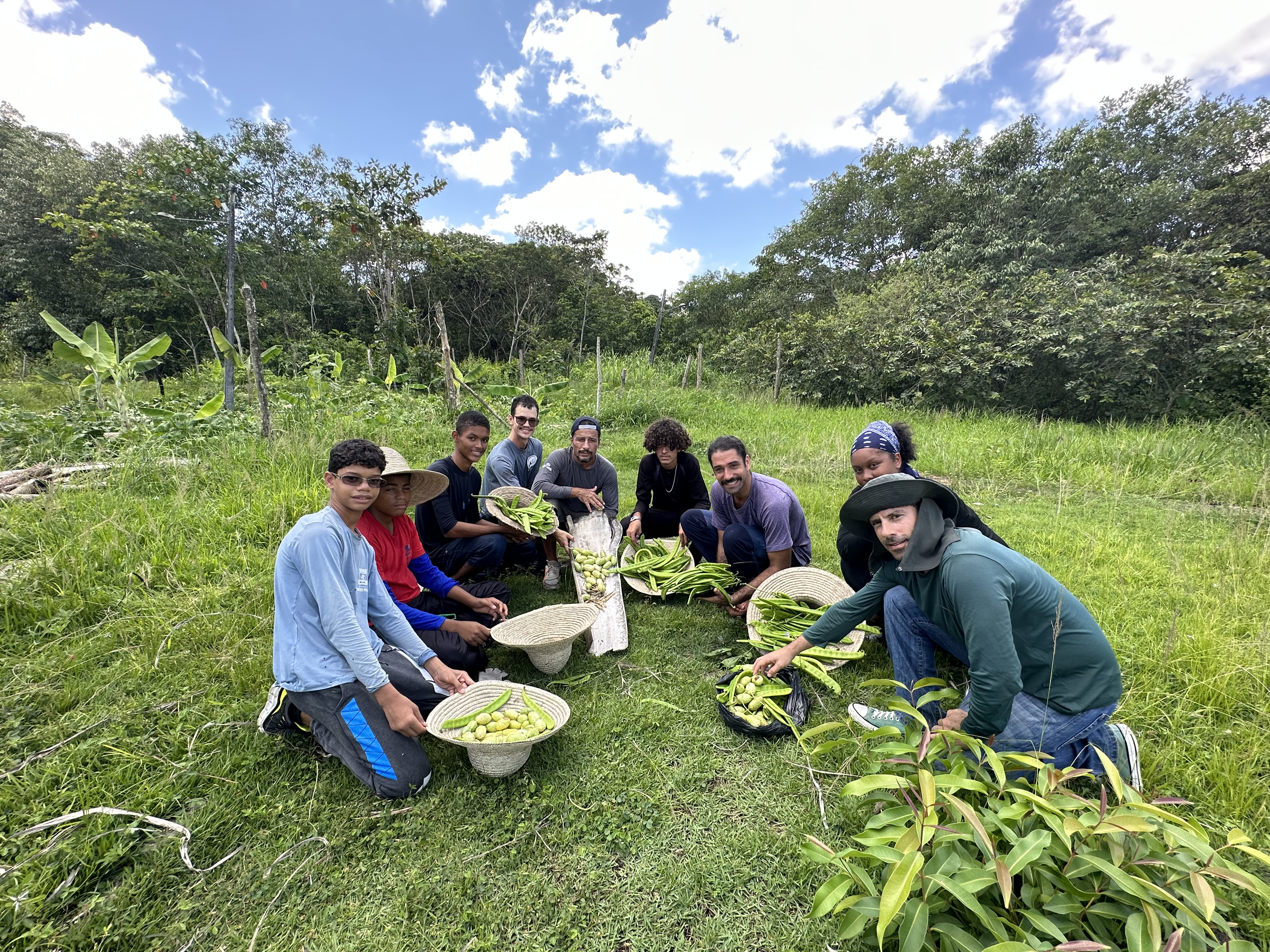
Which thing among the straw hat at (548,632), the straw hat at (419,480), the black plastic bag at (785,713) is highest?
the straw hat at (419,480)

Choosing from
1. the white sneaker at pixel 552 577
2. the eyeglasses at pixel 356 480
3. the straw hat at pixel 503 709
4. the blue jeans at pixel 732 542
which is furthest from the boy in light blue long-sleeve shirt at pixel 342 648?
the blue jeans at pixel 732 542

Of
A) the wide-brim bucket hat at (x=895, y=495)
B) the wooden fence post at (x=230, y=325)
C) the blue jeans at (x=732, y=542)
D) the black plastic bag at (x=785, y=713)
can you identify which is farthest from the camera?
the wooden fence post at (x=230, y=325)

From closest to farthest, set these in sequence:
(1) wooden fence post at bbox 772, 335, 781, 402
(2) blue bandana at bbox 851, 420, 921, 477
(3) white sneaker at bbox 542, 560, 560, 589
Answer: (2) blue bandana at bbox 851, 420, 921, 477, (3) white sneaker at bbox 542, 560, 560, 589, (1) wooden fence post at bbox 772, 335, 781, 402

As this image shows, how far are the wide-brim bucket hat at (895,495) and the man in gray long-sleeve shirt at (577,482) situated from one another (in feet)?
8.77

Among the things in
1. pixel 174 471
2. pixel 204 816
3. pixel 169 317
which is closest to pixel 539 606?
pixel 204 816

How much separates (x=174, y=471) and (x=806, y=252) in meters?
26.7

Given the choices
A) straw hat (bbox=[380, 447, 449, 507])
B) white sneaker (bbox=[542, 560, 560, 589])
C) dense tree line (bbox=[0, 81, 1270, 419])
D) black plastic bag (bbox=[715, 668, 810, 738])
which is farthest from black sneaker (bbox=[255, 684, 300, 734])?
dense tree line (bbox=[0, 81, 1270, 419])

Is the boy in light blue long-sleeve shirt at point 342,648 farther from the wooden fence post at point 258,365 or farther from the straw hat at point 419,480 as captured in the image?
the wooden fence post at point 258,365

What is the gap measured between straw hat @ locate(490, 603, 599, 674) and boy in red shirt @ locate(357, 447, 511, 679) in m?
0.19

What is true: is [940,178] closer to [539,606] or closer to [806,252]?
Answer: [806,252]

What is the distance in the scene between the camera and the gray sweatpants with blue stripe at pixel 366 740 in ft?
7.36

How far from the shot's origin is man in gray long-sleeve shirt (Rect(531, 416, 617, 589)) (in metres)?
4.44

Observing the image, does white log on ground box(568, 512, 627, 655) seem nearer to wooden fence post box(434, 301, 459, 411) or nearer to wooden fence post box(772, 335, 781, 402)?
wooden fence post box(434, 301, 459, 411)

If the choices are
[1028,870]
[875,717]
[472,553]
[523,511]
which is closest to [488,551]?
[472,553]
